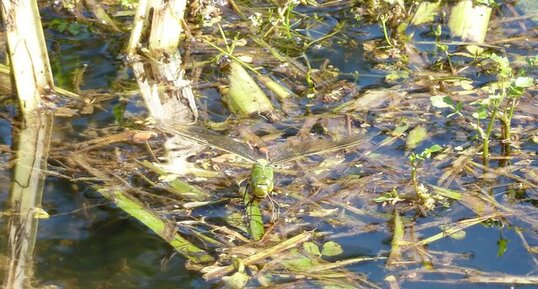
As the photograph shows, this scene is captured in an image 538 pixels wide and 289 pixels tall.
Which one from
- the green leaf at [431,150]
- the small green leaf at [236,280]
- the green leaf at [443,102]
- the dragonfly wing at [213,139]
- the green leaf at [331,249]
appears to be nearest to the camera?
the small green leaf at [236,280]

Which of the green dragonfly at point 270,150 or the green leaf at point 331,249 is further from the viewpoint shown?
the green dragonfly at point 270,150

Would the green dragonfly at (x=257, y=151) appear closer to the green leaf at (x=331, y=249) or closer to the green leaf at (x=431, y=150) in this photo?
the green leaf at (x=331, y=249)

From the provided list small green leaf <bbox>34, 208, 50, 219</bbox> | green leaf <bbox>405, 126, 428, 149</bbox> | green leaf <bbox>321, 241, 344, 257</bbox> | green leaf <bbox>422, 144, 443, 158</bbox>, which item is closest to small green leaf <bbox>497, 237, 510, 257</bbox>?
green leaf <bbox>422, 144, 443, 158</bbox>

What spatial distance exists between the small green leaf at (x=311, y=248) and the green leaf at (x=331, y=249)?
21 millimetres

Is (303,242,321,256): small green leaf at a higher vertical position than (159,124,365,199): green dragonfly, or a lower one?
lower

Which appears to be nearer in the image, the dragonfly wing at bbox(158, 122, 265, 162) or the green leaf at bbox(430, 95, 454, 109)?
the green leaf at bbox(430, 95, 454, 109)

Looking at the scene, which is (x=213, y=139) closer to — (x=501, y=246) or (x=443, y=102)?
(x=443, y=102)

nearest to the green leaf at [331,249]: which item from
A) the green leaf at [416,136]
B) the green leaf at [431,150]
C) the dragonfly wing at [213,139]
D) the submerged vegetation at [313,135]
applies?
the submerged vegetation at [313,135]

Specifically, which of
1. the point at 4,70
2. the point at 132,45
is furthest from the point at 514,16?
the point at 4,70

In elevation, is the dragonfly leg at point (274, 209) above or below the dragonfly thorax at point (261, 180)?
below

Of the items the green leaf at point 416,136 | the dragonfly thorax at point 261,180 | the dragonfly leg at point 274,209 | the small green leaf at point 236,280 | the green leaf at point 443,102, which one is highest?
the green leaf at point 443,102

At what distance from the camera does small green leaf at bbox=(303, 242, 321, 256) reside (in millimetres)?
2770

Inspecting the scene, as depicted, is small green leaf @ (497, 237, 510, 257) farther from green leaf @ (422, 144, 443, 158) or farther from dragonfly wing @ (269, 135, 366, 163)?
dragonfly wing @ (269, 135, 366, 163)

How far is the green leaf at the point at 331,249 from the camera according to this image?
2.77 m
